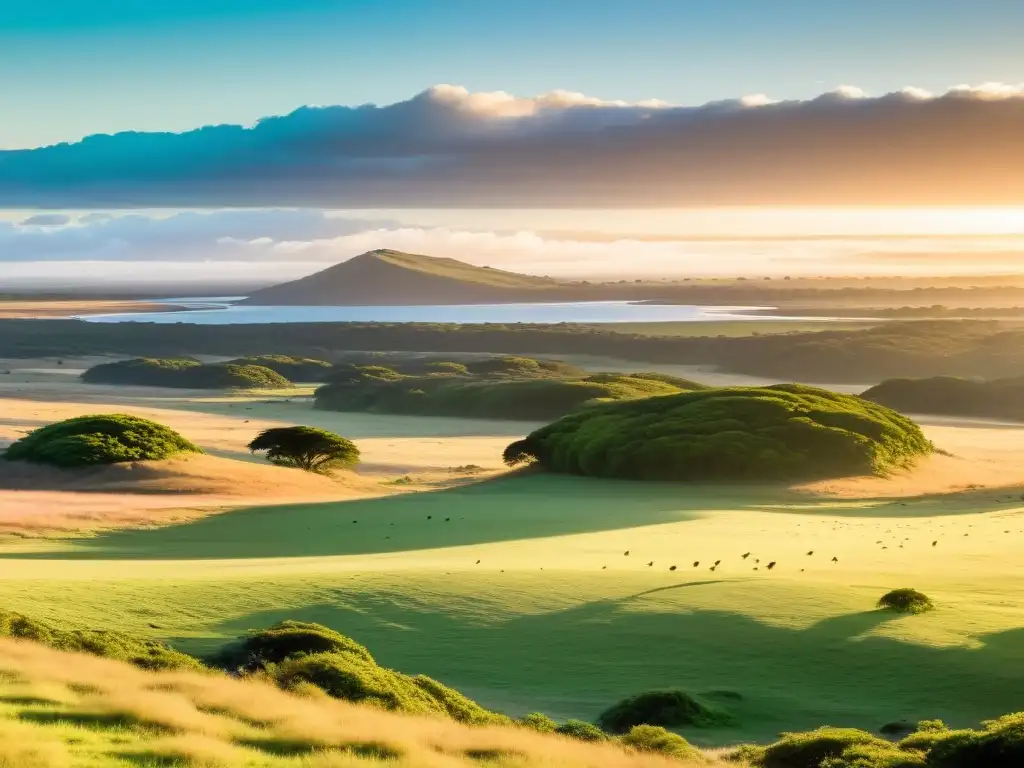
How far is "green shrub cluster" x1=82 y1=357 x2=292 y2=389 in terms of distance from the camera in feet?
505

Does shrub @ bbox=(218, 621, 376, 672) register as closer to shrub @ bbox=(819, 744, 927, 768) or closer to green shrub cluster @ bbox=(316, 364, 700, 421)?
shrub @ bbox=(819, 744, 927, 768)

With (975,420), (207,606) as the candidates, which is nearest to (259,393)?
(975,420)

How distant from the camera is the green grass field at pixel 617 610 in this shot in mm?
22531

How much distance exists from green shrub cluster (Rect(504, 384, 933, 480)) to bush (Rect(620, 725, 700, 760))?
150 ft

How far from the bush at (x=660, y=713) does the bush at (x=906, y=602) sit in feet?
21.5

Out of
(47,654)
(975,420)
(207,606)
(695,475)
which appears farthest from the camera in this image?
(975,420)

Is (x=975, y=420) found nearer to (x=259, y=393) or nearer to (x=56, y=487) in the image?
(x=259, y=393)

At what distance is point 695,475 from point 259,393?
87186 mm

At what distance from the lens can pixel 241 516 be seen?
46.8m

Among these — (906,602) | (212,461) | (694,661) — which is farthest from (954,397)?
(694,661)

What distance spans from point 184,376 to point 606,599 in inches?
5527

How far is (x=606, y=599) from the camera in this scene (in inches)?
1069

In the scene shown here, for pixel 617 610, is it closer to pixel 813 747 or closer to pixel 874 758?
pixel 813 747

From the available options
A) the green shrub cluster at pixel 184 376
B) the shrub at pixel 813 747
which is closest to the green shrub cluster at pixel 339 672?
the shrub at pixel 813 747
